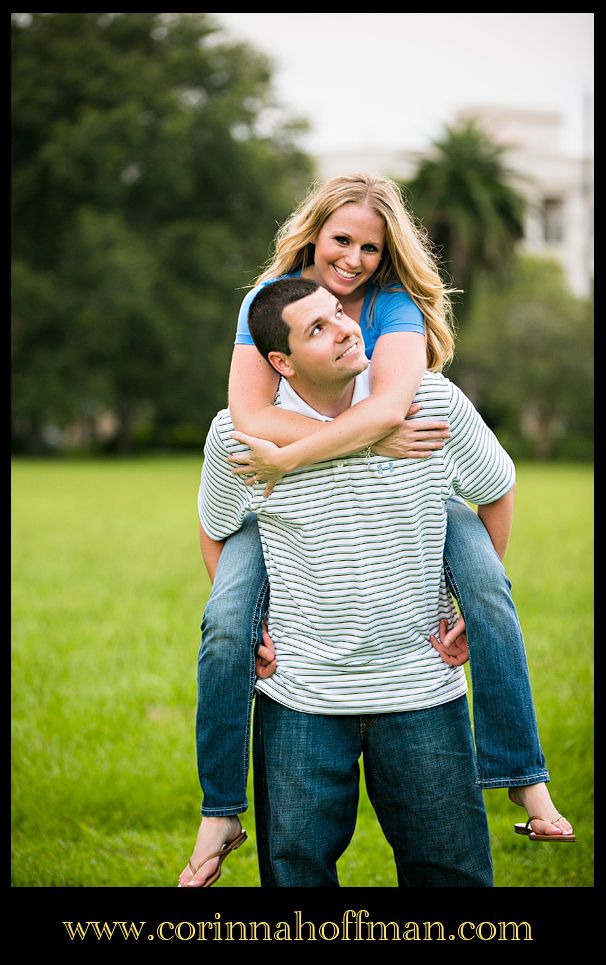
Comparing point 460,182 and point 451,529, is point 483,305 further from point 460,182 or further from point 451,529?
point 451,529

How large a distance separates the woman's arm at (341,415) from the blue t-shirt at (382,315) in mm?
58

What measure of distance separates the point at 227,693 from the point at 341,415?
781 millimetres

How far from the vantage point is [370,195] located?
290cm

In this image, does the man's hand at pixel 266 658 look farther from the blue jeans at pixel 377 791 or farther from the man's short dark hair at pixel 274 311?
the man's short dark hair at pixel 274 311

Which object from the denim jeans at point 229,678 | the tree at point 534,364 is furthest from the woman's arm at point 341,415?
the tree at point 534,364

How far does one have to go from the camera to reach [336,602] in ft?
8.59

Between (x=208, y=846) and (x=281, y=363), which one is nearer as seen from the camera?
(x=281, y=363)

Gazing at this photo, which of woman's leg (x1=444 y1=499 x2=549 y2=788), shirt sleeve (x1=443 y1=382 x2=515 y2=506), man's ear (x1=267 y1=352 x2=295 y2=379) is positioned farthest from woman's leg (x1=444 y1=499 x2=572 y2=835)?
man's ear (x1=267 y1=352 x2=295 y2=379)

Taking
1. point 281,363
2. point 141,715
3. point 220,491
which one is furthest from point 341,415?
point 141,715

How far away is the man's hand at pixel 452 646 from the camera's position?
2.72m

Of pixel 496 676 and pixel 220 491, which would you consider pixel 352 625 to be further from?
pixel 220 491

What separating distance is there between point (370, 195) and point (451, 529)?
937 millimetres
